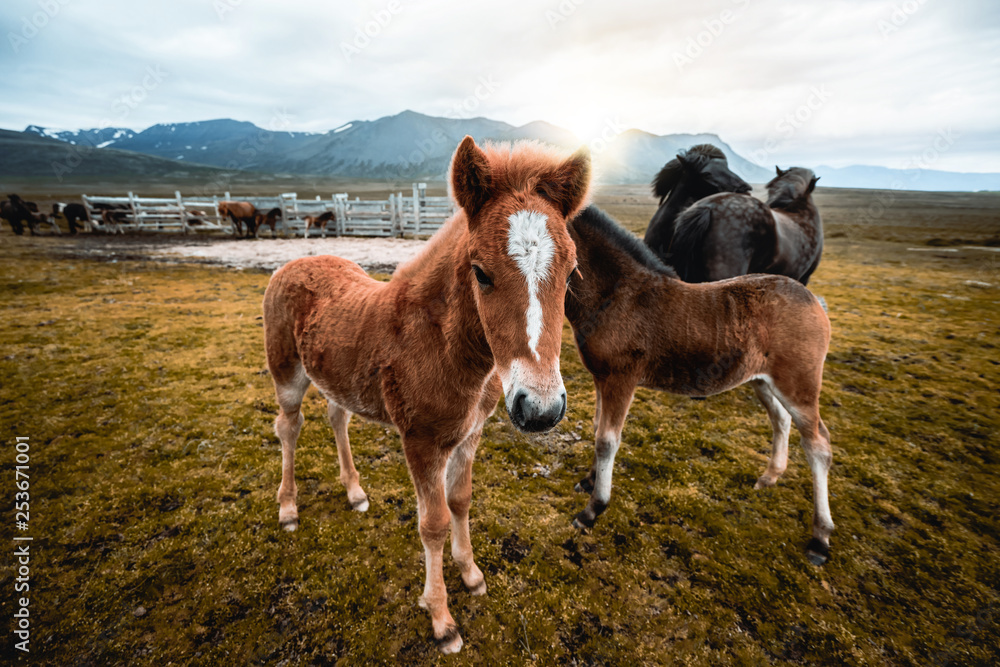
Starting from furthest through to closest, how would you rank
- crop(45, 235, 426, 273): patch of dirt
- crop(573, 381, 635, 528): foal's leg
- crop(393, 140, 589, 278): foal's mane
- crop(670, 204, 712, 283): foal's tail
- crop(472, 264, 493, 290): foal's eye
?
crop(45, 235, 426, 273): patch of dirt, crop(670, 204, 712, 283): foal's tail, crop(573, 381, 635, 528): foal's leg, crop(393, 140, 589, 278): foal's mane, crop(472, 264, 493, 290): foal's eye

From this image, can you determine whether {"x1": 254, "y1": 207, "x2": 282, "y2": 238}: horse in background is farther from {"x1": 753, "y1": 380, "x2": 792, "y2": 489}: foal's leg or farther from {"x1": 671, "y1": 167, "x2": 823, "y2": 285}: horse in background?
{"x1": 753, "y1": 380, "x2": 792, "y2": 489}: foal's leg

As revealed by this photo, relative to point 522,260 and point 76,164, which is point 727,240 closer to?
point 522,260

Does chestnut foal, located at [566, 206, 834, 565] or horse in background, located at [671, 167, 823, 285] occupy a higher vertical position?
horse in background, located at [671, 167, 823, 285]

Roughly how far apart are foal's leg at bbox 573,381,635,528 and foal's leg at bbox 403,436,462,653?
4.91 ft

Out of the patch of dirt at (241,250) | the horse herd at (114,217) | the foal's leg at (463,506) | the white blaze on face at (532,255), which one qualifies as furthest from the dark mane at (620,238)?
the horse herd at (114,217)

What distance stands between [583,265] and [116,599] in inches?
185

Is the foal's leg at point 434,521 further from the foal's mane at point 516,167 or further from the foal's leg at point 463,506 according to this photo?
the foal's mane at point 516,167

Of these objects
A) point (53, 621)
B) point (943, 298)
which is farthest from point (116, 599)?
point (943, 298)

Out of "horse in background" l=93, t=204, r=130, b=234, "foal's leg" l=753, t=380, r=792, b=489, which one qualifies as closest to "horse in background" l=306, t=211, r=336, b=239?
"horse in background" l=93, t=204, r=130, b=234

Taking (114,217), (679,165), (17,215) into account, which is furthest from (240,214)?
(679,165)

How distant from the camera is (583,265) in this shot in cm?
373

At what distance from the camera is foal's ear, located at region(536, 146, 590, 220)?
2182mm

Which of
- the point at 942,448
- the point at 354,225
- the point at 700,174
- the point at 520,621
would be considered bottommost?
the point at 520,621

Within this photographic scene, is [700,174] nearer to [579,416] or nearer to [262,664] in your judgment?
[579,416]
